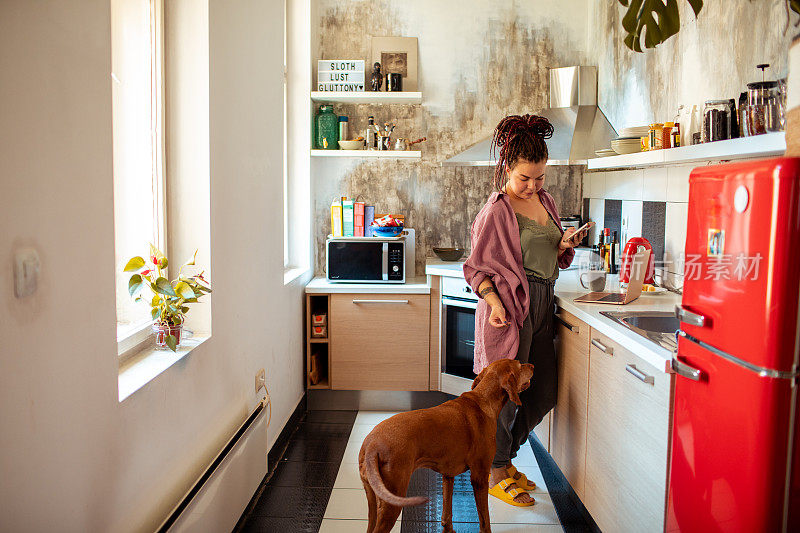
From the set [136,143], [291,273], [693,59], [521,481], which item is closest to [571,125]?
[693,59]

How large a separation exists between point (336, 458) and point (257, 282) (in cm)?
97

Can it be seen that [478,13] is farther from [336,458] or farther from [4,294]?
[4,294]

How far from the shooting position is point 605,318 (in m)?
2.34

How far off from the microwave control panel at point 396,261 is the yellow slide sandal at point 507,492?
1423 millimetres

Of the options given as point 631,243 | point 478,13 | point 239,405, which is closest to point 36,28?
point 239,405

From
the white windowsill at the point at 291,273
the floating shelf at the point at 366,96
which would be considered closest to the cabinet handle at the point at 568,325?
the white windowsill at the point at 291,273

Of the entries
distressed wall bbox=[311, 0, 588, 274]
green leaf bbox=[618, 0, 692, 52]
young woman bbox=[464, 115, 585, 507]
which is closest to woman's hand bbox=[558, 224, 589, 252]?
young woman bbox=[464, 115, 585, 507]

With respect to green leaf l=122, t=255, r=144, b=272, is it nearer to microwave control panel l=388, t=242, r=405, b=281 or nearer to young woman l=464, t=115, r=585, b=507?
young woman l=464, t=115, r=585, b=507

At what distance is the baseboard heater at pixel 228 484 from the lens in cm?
184

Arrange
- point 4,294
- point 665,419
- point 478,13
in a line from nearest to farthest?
point 4,294, point 665,419, point 478,13

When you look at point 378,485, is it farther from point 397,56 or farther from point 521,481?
point 397,56

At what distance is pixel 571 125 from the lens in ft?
12.8

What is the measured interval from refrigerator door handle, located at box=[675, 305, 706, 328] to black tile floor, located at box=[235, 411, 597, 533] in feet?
3.85

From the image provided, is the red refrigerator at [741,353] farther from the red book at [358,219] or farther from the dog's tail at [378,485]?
the red book at [358,219]
